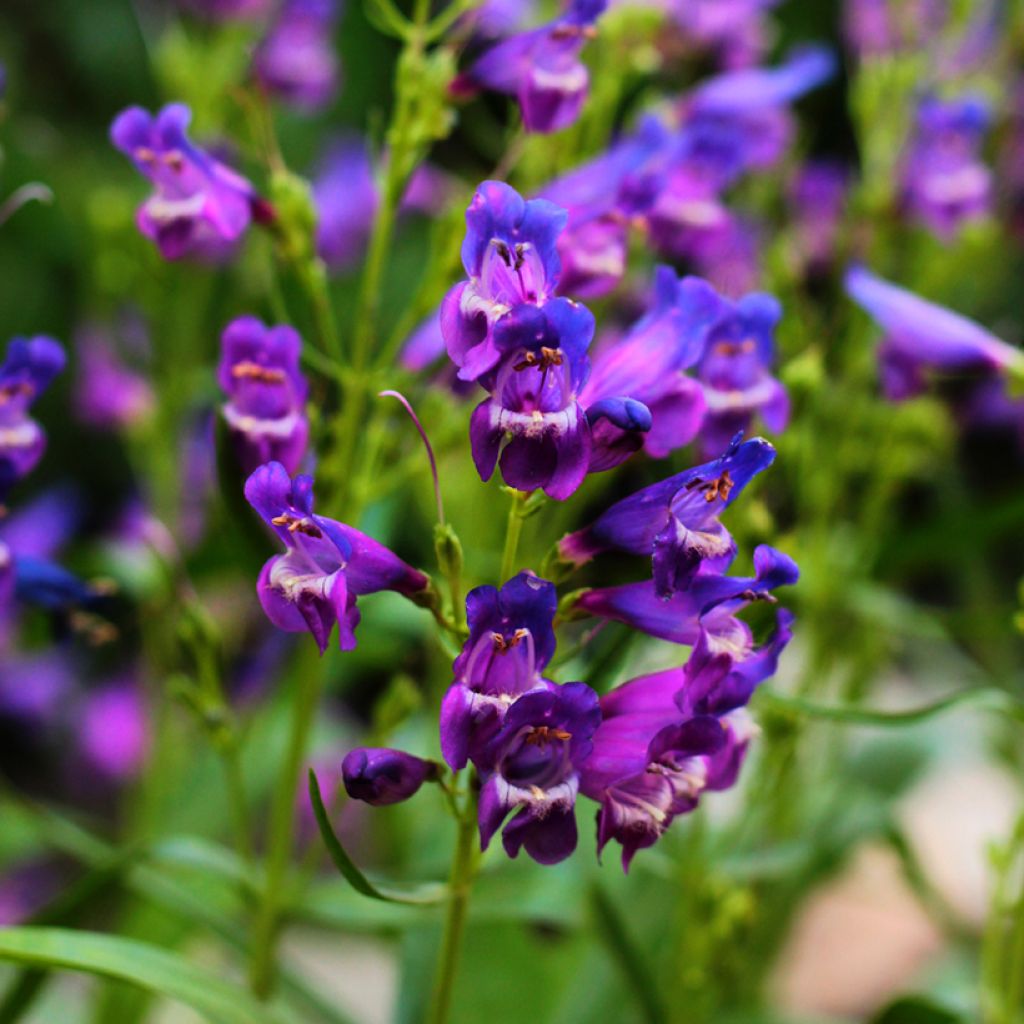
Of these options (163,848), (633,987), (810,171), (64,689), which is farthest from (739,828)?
(64,689)

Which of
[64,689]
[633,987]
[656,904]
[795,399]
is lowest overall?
[633,987]

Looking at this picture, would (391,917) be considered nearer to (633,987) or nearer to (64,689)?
(633,987)

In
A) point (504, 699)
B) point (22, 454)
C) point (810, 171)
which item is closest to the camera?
point (504, 699)

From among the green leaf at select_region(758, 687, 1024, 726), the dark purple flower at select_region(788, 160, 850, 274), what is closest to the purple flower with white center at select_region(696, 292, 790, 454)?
the green leaf at select_region(758, 687, 1024, 726)

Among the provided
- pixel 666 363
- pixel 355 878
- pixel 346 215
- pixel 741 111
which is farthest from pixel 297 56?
pixel 355 878

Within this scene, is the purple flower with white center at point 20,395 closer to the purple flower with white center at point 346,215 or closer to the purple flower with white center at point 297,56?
the purple flower with white center at point 297,56

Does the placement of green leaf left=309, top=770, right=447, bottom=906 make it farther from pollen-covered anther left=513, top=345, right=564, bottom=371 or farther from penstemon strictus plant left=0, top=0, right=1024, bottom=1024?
pollen-covered anther left=513, top=345, right=564, bottom=371
